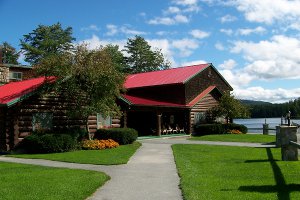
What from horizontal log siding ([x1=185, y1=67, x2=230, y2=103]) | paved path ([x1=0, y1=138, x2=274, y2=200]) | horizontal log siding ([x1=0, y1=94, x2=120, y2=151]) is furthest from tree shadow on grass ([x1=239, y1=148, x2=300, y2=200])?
horizontal log siding ([x1=185, y1=67, x2=230, y2=103])

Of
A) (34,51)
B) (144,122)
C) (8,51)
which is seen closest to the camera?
(144,122)

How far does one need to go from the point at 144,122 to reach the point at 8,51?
50621 mm

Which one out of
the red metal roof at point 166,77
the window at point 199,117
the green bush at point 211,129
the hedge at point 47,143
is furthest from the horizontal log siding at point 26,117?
the window at point 199,117

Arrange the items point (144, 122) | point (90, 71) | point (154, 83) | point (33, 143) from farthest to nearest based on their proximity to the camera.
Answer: point (154, 83), point (144, 122), point (90, 71), point (33, 143)

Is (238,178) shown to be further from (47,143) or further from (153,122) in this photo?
(153,122)

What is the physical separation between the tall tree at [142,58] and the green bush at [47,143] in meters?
52.4

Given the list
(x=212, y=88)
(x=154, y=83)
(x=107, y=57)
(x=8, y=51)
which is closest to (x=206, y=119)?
(x=212, y=88)

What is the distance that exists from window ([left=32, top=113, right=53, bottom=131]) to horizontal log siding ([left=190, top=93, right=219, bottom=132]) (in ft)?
52.9

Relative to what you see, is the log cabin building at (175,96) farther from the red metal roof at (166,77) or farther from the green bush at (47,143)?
the green bush at (47,143)

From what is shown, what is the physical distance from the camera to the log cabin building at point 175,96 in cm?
3475

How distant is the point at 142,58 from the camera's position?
74.2 meters

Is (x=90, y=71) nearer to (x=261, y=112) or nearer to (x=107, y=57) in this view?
(x=107, y=57)

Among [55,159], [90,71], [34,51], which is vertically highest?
[34,51]

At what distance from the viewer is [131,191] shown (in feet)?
32.2
